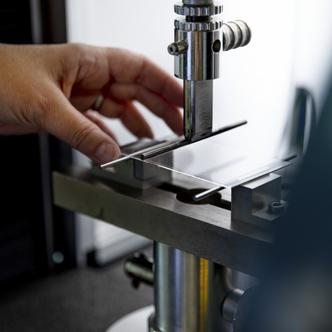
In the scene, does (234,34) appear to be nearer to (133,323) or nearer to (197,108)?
(197,108)

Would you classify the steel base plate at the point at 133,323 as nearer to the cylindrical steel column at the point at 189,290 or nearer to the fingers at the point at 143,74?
the cylindrical steel column at the point at 189,290

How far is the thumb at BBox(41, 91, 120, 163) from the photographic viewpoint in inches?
27.4

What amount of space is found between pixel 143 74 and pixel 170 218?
0.90 feet

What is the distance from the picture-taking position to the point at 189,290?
2.41 feet

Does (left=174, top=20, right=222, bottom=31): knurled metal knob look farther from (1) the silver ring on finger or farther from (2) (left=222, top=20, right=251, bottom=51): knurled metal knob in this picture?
(1) the silver ring on finger

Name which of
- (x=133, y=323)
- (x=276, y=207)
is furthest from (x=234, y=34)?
(x=133, y=323)

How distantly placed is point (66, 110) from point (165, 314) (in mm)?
243

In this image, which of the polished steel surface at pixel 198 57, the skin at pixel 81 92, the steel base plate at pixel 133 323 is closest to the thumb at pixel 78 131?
the skin at pixel 81 92

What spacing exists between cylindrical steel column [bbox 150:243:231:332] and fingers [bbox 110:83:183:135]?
192 millimetres

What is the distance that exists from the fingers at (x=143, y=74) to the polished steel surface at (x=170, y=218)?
15cm

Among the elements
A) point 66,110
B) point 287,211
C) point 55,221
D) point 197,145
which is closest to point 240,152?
point 197,145

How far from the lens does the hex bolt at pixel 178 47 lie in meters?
0.61

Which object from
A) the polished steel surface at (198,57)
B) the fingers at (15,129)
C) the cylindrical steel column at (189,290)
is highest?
the polished steel surface at (198,57)

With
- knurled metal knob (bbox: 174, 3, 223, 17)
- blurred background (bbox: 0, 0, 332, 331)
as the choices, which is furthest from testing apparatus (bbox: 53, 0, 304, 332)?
blurred background (bbox: 0, 0, 332, 331)
